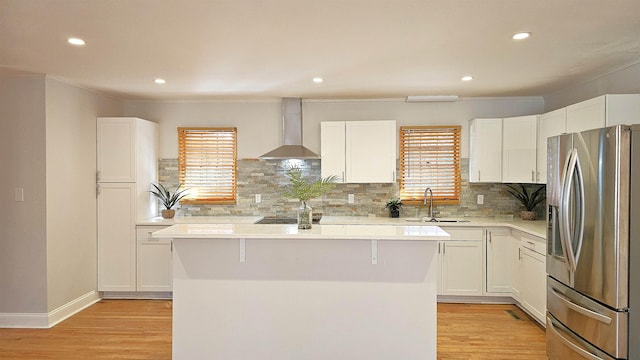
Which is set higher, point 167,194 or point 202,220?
point 167,194

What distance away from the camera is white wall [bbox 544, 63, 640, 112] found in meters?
3.39

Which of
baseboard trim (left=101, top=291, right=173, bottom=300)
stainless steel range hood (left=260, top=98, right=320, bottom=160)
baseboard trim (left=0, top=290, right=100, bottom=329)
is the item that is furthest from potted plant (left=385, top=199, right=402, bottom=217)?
baseboard trim (left=0, top=290, right=100, bottom=329)

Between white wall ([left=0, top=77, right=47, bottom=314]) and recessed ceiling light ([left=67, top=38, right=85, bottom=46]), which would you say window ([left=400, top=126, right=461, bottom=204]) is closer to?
recessed ceiling light ([left=67, top=38, right=85, bottom=46])

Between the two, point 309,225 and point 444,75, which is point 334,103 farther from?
point 309,225

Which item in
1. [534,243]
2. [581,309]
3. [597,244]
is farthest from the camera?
[534,243]

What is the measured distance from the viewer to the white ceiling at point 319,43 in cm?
224

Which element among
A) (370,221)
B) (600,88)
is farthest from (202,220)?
(600,88)

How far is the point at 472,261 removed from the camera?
4.42m

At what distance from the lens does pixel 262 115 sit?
513 cm

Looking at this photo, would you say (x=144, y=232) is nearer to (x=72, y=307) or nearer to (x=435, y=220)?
(x=72, y=307)

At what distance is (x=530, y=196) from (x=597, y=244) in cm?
253

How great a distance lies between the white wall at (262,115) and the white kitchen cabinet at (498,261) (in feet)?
5.02

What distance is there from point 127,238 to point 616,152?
186 inches

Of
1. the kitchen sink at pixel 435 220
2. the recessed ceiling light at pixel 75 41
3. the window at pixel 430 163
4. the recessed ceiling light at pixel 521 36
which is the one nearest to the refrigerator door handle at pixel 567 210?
the recessed ceiling light at pixel 521 36
